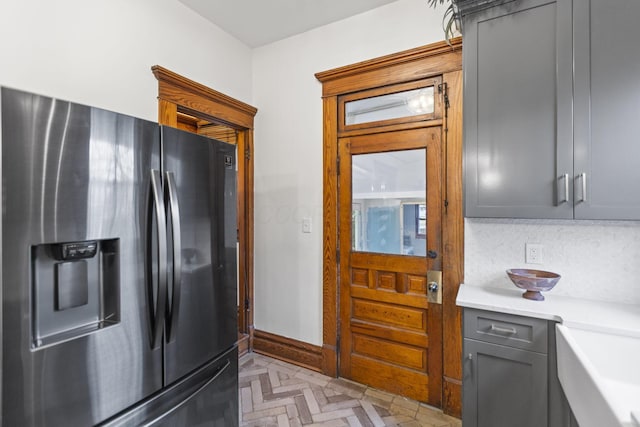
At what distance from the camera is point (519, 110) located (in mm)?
1579

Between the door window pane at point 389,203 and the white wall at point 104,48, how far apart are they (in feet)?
4.97

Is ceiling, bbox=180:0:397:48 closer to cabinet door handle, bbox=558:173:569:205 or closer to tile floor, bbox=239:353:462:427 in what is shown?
cabinet door handle, bbox=558:173:569:205

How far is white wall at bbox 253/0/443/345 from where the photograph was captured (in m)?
2.51

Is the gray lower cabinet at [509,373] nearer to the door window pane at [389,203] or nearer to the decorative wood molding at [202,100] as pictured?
the door window pane at [389,203]

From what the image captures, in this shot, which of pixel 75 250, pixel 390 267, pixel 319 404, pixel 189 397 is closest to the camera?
pixel 75 250

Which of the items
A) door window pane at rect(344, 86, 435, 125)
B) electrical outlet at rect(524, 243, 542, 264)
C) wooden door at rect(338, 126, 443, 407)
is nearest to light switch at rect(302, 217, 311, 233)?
wooden door at rect(338, 126, 443, 407)

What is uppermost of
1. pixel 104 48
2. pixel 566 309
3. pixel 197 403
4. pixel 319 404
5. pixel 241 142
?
pixel 104 48

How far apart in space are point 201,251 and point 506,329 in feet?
5.07

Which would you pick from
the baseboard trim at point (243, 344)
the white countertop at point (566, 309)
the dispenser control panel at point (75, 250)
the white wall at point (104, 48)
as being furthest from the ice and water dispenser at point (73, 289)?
the baseboard trim at point (243, 344)

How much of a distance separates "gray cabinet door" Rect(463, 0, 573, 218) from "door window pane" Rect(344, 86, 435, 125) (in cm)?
47

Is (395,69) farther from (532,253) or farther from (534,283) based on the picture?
(534,283)

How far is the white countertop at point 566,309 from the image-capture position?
132 cm

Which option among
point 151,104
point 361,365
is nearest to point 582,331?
point 361,365

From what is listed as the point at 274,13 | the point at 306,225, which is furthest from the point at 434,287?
the point at 274,13
